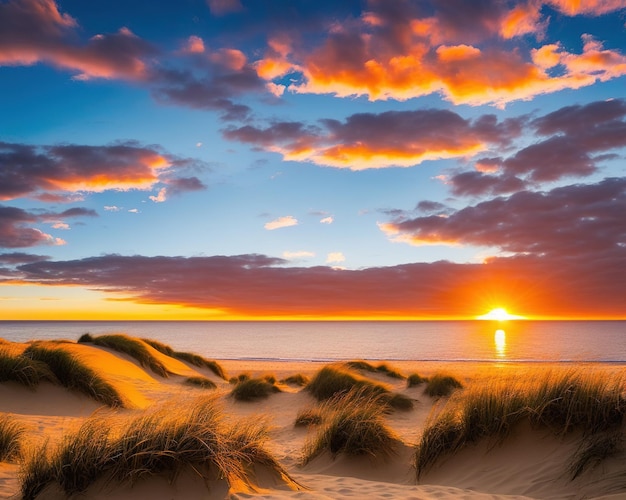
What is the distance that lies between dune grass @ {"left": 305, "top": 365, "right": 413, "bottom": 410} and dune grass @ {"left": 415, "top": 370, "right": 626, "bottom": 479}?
7322mm

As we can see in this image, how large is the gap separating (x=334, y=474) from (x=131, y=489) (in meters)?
3.50

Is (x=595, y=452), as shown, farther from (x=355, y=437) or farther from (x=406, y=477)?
(x=355, y=437)

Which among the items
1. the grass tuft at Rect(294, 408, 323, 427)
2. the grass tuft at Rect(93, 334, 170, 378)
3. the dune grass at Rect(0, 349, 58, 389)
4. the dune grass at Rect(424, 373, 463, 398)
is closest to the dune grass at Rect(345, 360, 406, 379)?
the dune grass at Rect(424, 373, 463, 398)

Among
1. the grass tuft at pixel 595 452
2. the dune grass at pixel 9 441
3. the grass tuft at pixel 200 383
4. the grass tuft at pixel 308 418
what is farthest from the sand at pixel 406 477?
the grass tuft at pixel 200 383

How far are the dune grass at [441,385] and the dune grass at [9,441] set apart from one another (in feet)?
44.1

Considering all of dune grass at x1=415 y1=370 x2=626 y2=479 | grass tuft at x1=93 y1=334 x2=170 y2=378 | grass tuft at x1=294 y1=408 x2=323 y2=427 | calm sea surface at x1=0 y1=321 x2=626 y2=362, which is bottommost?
calm sea surface at x1=0 y1=321 x2=626 y2=362

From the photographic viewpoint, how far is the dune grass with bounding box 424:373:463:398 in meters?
17.8

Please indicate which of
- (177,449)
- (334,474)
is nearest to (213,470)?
(177,449)

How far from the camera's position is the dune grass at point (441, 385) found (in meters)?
17.8

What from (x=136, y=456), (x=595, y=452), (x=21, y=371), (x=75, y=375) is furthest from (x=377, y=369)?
(x=136, y=456)

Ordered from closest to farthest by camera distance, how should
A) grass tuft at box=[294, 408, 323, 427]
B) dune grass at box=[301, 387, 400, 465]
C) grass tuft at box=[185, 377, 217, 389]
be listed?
dune grass at box=[301, 387, 400, 465], grass tuft at box=[294, 408, 323, 427], grass tuft at box=[185, 377, 217, 389]

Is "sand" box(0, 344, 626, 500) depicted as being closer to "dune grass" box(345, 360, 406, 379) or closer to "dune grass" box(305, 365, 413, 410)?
"dune grass" box(305, 365, 413, 410)

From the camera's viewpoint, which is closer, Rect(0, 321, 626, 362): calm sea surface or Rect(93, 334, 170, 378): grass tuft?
Rect(93, 334, 170, 378): grass tuft

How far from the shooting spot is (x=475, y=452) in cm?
767
